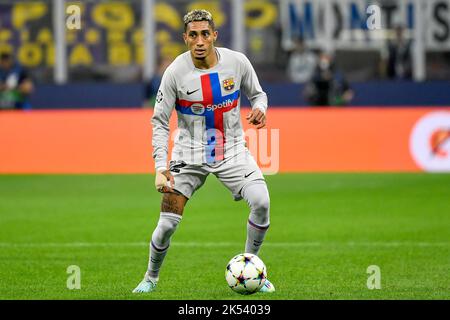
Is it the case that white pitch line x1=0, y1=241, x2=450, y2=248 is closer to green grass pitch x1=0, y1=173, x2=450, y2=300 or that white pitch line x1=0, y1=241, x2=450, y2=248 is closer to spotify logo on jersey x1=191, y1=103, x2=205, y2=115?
green grass pitch x1=0, y1=173, x2=450, y2=300

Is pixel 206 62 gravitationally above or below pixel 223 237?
above

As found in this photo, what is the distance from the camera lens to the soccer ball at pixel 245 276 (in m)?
8.98

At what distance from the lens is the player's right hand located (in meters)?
9.09

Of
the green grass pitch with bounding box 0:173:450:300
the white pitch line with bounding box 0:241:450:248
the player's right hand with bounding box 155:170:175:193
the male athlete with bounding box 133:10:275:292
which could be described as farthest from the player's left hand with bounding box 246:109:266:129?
the white pitch line with bounding box 0:241:450:248

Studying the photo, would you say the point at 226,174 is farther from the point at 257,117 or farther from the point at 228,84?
the point at 228,84

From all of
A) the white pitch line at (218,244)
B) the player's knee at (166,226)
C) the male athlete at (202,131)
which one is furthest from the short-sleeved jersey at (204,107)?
the white pitch line at (218,244)

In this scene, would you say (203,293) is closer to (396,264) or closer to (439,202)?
(396,264)

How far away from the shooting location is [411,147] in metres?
20.6

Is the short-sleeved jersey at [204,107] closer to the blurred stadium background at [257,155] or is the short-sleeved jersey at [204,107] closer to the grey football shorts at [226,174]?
the grey football shorts at [226,174]

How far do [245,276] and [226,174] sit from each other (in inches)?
35.0

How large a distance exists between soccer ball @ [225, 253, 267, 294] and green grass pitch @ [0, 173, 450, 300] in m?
0.09

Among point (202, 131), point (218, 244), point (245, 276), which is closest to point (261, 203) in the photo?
point (245, 276)

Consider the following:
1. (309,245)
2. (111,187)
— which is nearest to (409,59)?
(111,187)

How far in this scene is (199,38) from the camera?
360 inches
